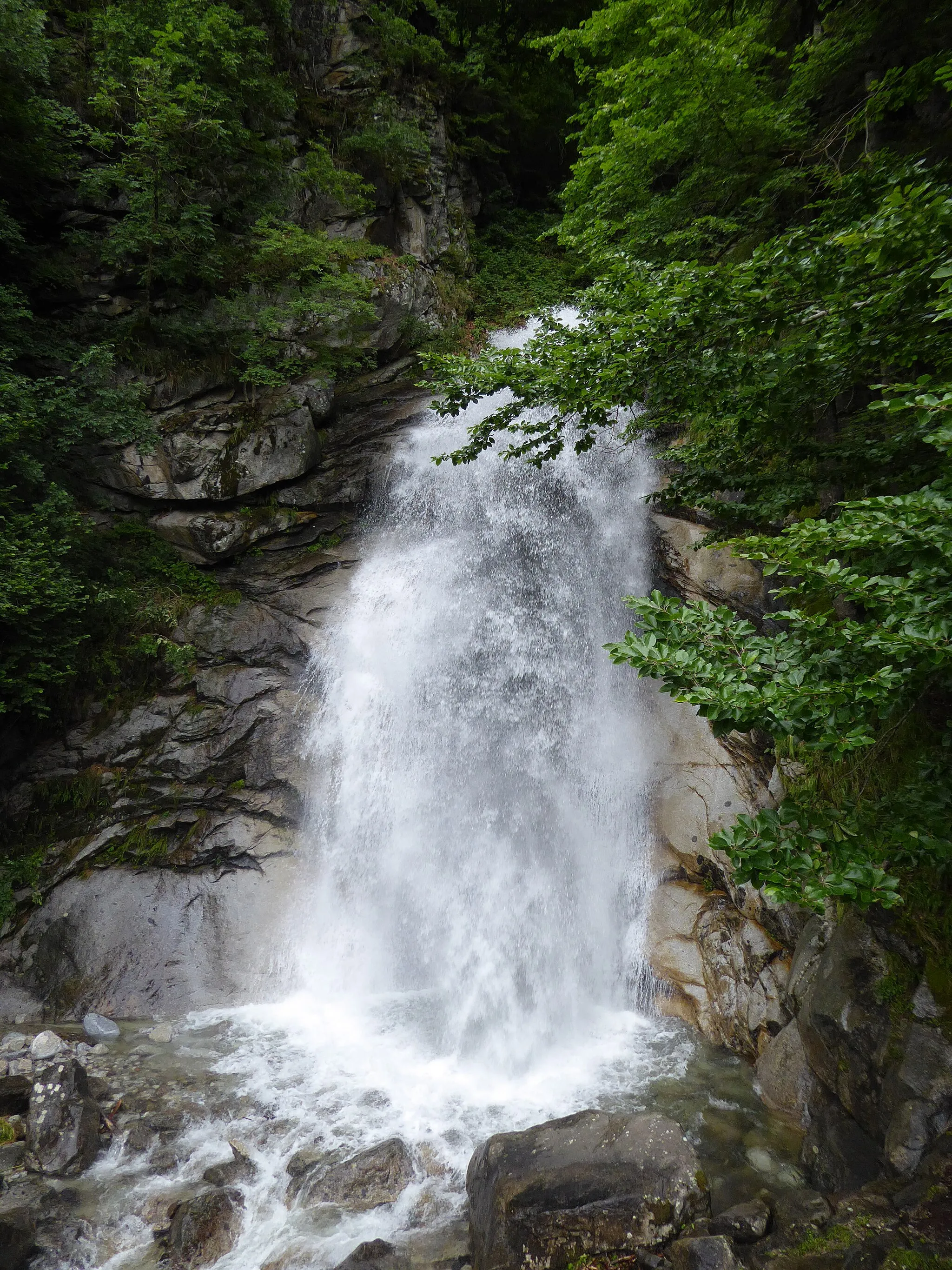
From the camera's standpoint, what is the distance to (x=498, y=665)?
10.2 metres

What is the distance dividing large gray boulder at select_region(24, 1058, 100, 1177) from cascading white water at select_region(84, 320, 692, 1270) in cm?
28

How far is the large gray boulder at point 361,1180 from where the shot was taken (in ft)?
17.6

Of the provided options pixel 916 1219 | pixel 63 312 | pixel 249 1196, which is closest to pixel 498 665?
pixel 249 1196

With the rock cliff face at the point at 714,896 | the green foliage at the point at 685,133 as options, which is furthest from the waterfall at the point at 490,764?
the green foliage at the point at 685,133

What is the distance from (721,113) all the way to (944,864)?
724cm

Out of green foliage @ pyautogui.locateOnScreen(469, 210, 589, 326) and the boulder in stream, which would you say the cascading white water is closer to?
the boulder in stream

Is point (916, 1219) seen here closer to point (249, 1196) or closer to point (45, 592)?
point (249, 1196)

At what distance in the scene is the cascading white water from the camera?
20.4 ft

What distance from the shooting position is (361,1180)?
18.0 feet

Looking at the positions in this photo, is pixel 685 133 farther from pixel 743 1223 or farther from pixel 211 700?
pixel 211 700

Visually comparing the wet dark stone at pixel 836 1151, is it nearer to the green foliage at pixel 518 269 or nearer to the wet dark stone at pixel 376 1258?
the wet dark stone at pixel 376 1258

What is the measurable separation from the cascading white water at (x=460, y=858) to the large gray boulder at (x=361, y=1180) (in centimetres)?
12

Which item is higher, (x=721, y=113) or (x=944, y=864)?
(x=721, y=113)

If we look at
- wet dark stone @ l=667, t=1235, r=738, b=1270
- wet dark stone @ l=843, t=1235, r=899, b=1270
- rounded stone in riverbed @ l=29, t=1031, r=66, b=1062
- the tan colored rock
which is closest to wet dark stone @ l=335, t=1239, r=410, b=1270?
wet dark stone @ l=667, t=1235, r=738, b=1270
